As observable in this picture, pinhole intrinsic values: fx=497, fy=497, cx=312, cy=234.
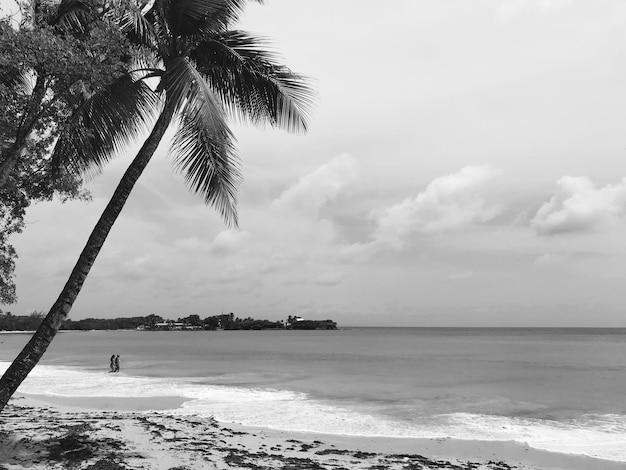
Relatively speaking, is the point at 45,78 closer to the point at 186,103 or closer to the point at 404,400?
the point at 186,103

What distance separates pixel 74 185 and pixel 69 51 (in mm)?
4026

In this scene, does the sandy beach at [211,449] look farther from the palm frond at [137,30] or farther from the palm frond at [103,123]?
the palm frond at [137,30]

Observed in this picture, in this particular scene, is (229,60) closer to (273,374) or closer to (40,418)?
(40,418)

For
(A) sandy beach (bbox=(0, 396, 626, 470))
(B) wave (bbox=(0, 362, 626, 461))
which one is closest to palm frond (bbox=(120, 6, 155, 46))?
(A) sandy beach (bbox=(0, 396, 626, 470))

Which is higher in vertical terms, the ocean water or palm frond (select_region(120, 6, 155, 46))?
palm frond (select_region(120, 6, 155, 46))

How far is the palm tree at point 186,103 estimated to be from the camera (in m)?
6.62

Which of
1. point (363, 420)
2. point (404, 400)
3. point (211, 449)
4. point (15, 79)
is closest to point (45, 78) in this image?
point (15, 79)

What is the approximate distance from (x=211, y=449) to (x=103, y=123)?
684 centimetres

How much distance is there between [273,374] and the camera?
33594 millimetres

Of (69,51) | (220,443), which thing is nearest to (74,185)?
(69,51)

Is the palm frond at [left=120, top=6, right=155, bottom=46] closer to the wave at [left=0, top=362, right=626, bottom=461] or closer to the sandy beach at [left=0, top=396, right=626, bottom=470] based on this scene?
the sandy beach at [left=0, top=396, right=626, bottom=470]

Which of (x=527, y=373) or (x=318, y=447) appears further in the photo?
(x=527, y=373)

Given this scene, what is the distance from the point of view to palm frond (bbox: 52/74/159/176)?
299 inches

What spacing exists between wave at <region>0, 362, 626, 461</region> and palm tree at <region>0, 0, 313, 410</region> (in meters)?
9.33
